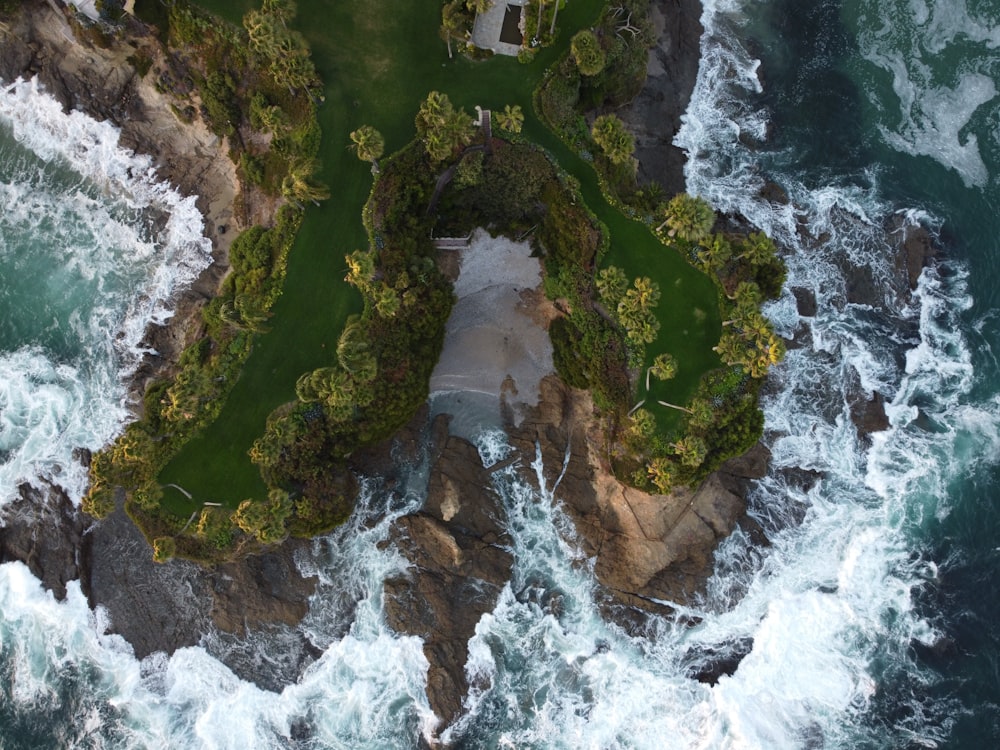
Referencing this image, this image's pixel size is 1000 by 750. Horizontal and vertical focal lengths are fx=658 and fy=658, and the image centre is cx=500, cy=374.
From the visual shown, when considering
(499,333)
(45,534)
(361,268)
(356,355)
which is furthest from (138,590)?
(499,333)

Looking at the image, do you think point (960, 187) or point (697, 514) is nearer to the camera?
point (697, 514)

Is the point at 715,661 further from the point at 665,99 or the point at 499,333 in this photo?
the point at 665,99

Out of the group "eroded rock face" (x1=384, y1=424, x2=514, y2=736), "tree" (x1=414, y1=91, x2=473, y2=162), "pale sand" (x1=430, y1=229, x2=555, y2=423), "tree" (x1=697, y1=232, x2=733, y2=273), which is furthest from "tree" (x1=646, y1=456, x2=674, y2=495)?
"tree" (x1=414, y1=91, x2=473, y2=162)

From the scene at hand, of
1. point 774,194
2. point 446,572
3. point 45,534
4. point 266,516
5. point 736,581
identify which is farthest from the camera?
point 774,194

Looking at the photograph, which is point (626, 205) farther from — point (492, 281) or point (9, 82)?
point (9, 82)

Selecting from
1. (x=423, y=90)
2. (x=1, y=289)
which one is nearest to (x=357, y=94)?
(x=423, y=90)

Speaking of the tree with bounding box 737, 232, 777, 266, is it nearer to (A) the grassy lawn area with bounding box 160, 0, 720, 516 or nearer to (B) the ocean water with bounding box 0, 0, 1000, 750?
(A) the grassy lawn area with bounding box 160, 0, 720, 516
